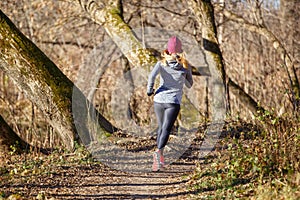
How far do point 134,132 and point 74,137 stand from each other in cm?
227

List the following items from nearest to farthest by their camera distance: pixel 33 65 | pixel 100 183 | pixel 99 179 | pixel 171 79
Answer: pixel 100 183 → pixel 171 79 → pixel 99 179 → pixel 33 65

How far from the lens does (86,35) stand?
1642cm

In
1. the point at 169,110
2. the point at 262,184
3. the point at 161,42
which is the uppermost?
the point at 161,42

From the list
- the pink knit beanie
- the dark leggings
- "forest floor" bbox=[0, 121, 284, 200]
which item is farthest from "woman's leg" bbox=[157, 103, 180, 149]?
the pink knit beanie

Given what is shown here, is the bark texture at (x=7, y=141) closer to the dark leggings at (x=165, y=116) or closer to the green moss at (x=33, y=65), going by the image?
the green moss at (x=33, y=65)

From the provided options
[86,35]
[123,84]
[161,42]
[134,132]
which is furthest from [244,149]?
[86,35]

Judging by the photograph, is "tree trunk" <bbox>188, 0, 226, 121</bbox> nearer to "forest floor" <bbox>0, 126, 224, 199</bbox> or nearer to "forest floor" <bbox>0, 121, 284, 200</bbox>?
"forest floor" <bbox>0, 121, 284, 200</bbox>

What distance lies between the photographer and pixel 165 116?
7414 millimetres

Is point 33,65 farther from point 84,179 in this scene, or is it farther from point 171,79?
point 171,79

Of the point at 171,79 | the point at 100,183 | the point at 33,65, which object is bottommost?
the point at 100,183

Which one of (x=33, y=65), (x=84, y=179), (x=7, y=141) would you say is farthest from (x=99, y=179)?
(x=7, y=141)

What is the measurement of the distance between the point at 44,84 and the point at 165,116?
92.4 inches

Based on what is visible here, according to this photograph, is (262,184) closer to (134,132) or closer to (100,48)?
(134,132)

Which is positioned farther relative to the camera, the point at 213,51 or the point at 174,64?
the point at 213,51
